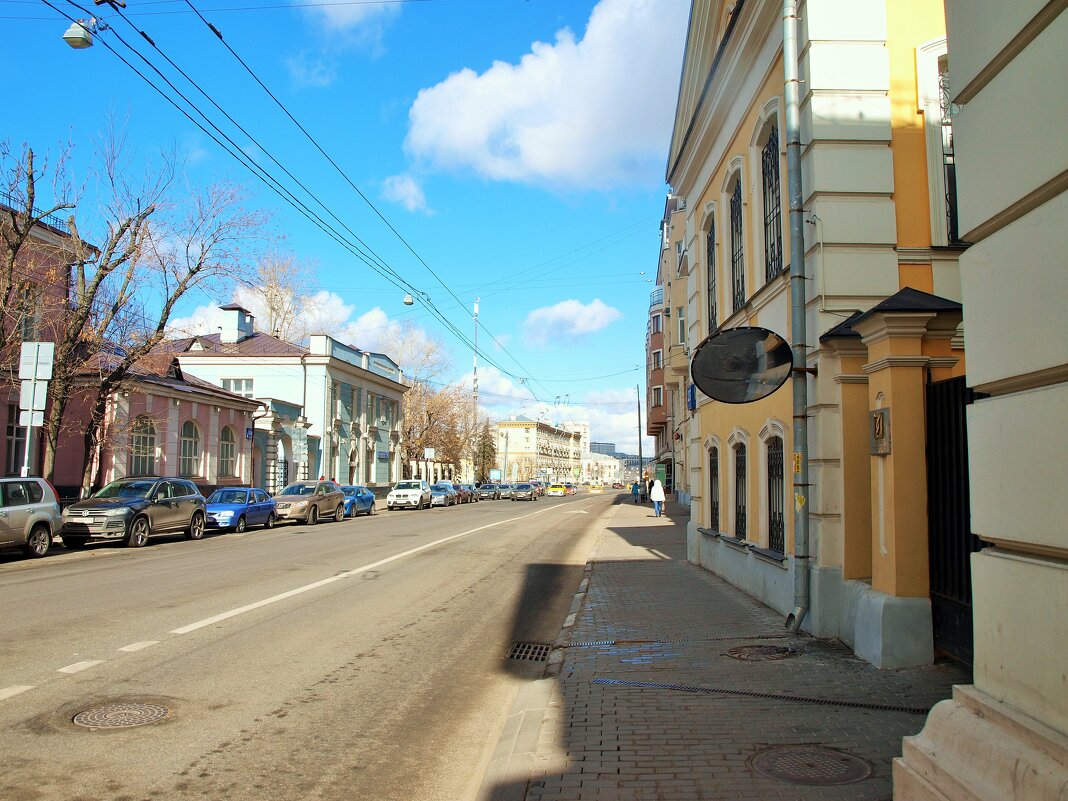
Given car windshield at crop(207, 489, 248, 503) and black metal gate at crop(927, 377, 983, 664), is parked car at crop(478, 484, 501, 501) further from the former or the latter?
black metal gate at crop(927, 377, 983, 664)


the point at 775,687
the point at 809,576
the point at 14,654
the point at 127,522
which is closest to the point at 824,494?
the point at 809,576

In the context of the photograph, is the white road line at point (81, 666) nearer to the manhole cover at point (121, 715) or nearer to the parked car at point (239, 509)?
the manhole cover at point (121, 715)

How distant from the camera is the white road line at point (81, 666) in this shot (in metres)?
6.65

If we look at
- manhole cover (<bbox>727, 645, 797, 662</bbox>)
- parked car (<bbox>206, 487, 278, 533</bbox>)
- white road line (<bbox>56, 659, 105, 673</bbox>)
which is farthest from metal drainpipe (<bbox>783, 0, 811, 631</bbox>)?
parked car (<bbox>206, 487, 278, 533</bbox>)

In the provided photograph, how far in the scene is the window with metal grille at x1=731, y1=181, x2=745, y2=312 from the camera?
12.1 meters

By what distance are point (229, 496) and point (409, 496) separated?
52.8 feet

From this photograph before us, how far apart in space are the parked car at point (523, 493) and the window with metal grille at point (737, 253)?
4980 cm

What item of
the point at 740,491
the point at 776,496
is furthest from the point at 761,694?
the point at 740,491

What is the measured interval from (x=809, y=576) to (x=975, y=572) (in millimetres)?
5059

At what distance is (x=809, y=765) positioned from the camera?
4.50 meters

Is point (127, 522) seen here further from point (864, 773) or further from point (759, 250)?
point (864, 773)

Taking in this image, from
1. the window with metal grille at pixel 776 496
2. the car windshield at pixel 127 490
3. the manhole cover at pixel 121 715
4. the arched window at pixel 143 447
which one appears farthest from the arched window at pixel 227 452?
the manhole cover at pixel 121 715

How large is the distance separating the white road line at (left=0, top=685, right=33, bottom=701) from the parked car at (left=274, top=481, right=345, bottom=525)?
23049 millimetres

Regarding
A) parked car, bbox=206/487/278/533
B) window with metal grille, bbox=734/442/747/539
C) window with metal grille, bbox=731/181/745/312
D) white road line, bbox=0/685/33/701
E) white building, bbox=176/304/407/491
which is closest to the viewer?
white road line, bbox=0/685/33/701
